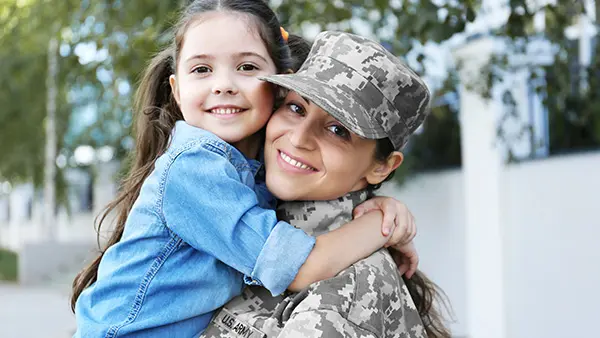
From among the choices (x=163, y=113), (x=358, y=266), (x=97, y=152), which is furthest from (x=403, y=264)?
(x=97, y=152)

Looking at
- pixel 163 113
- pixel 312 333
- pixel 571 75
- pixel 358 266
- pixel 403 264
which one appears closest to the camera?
pixel 312 333

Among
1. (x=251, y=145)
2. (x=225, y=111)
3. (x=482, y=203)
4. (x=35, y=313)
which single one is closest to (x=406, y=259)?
(x=251, y=145)

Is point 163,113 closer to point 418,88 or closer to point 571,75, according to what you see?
point 418,88

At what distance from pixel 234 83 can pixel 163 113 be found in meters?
0.37

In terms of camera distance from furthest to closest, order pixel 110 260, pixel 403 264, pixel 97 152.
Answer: pixel 97 152
pixel 403 264
pixel 110 260

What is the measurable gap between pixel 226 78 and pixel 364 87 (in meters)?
0.44

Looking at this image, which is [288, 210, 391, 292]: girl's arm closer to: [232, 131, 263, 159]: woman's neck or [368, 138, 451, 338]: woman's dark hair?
[368, 138, 451, 338]: woman's dark hair

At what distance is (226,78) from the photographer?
7.30 feet

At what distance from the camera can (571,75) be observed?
6109 millimetres

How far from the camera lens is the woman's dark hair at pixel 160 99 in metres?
2.35

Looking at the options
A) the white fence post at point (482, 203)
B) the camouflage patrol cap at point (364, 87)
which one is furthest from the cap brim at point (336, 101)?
the white fence post at point (482, 203)

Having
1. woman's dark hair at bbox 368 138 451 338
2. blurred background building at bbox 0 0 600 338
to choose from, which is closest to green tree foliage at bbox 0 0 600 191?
blurred background building at bbox 0 0 600 338

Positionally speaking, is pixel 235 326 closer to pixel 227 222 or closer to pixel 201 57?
pixel 227 222

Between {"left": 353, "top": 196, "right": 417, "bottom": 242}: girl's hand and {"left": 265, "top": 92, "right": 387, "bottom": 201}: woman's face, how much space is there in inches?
5.4
